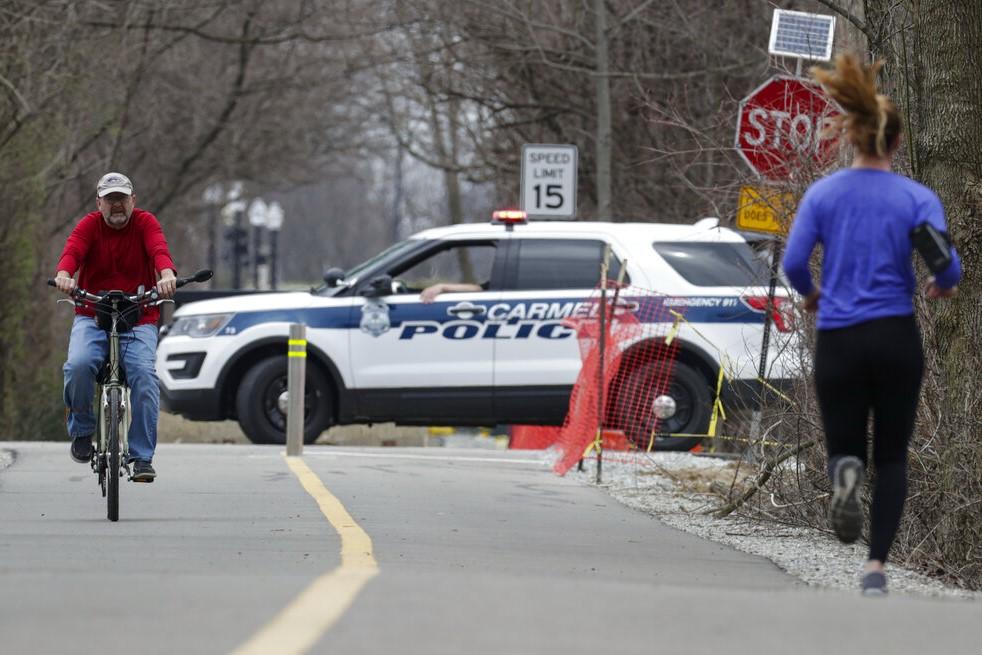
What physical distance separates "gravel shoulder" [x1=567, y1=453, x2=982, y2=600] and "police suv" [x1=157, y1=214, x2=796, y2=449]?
1.09 meters

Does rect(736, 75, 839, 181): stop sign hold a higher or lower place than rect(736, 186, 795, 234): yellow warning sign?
higher

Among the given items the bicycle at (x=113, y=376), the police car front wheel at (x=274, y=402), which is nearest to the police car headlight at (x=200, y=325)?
Result: the police car front wheel at (x=274, y=402)

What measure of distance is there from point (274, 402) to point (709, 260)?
3750 millimetres

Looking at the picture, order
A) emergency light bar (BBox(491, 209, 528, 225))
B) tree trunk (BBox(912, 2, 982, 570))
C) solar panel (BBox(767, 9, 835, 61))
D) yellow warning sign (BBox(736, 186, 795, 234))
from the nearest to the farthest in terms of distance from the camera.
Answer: tree trunk (BBox(912, 2, 982, 570))
yellow warning sign (BBox(736, 186, 795, 234))
solar panel (BBox(767, 9, 835, 61))
emergency light bar (BBox(491, 209, 528, 225))

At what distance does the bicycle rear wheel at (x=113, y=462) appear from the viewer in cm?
982

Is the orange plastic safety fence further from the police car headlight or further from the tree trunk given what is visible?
the tree trunk

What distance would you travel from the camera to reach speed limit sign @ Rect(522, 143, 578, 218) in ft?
65.4

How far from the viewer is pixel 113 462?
387 inches

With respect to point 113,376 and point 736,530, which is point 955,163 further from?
point 113,376

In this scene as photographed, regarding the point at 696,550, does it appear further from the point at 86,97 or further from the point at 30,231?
the point at 86,97

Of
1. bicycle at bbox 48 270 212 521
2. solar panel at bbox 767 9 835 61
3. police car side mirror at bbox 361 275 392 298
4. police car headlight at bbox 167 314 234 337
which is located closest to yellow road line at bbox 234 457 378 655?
bicycle at bbox 48 270 212 521

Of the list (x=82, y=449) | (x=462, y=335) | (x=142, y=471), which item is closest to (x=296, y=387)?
(x=462, y=335)

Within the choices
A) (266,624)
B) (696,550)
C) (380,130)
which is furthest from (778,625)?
(380,130)

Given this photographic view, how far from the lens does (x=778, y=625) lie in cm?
602
